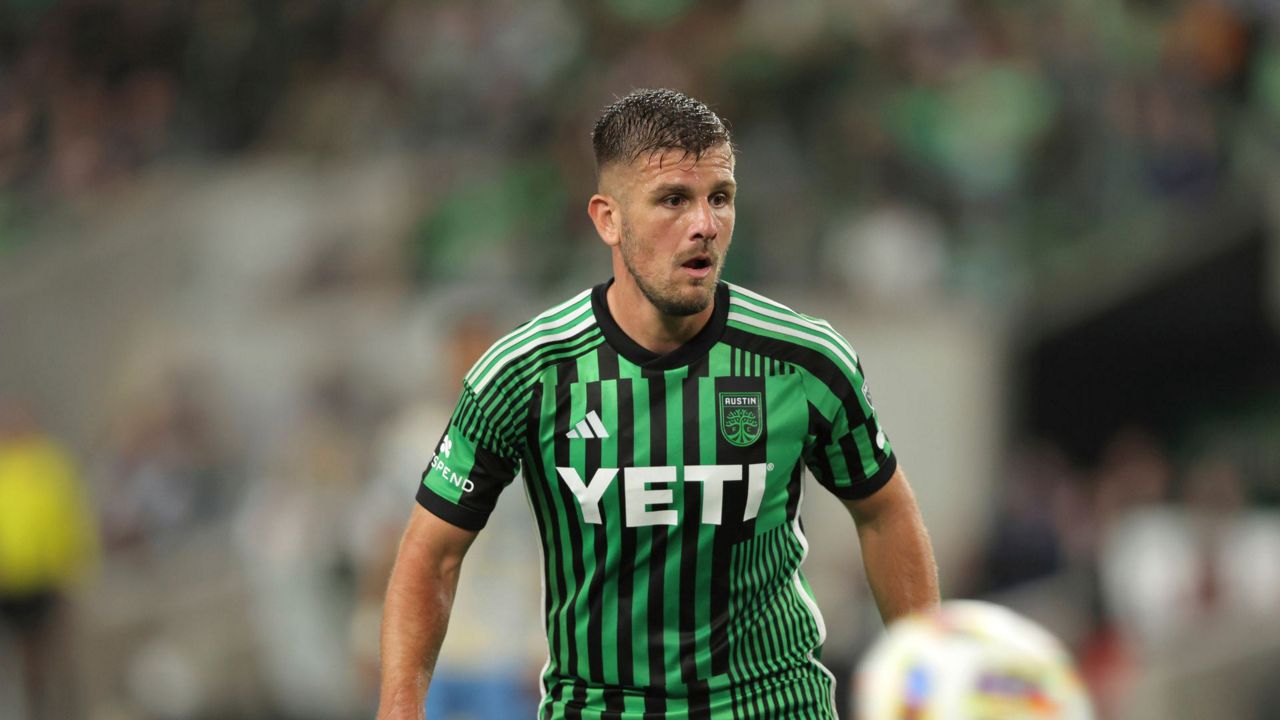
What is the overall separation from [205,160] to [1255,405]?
27.5 feet

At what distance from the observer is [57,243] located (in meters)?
14.6

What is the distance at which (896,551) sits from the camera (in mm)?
4098

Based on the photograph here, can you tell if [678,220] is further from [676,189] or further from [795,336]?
[795,336]

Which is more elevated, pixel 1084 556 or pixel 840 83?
pixel 840 83

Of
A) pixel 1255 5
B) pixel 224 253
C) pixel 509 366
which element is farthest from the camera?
pixel 224 253

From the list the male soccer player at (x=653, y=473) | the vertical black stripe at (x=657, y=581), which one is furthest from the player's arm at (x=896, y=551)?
the vertical black stripe at (x=657, y=581)

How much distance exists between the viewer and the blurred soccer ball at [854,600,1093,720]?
3062 mm

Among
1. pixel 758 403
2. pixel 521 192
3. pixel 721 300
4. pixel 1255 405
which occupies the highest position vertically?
pixel 521 192

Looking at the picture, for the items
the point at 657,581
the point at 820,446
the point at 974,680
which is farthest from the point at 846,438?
the point at 974,680

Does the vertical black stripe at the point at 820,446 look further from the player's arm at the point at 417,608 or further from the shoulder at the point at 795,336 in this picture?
the player's arm at the point at 417,608

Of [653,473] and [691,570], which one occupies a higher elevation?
[653,473]

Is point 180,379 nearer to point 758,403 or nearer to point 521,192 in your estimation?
point 521,192

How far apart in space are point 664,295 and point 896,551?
81cm

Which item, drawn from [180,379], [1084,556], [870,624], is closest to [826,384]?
[870,624]
